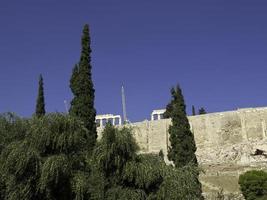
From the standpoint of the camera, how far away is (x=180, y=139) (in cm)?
2125

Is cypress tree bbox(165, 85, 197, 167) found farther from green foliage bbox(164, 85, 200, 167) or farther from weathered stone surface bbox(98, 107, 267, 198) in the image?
weathered stone surface bbox(98, 107, 267, 198)

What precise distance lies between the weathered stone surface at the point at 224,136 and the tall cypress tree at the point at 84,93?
2781cm

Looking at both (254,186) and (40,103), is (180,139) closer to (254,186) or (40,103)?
(40,103)

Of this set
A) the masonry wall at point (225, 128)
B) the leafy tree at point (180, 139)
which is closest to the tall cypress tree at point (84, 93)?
the leafy tree at point (180, 139)

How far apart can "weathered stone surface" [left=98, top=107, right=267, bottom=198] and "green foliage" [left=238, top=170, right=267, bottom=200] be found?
46.5 ft

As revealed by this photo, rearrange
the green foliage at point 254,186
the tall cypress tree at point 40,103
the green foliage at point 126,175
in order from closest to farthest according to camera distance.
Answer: the green foliage at point 126,175 → the tall cypress tree at point 40,103 → the green foliage at point 254,186

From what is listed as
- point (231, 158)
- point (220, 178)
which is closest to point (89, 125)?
point (220, 178)

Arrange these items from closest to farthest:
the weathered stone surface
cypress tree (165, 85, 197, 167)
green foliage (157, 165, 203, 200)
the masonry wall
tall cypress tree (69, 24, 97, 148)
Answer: green foliage (157, 165, 203, 200), tall cypress tree (69, 24, 97, 148), cypress tree (165, 85, 197, 167), the weathered stone surface, the masonry wall

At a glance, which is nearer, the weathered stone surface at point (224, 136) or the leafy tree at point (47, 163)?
the leafy tree at point (47, 163)

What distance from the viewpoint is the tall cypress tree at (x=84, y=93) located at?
18016 mm

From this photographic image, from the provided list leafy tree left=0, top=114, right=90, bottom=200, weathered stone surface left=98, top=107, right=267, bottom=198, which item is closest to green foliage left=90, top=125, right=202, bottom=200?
leafy tree left=0, top=114, right=90, bottom=200

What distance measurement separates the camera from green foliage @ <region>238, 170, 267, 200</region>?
2922 centimetres

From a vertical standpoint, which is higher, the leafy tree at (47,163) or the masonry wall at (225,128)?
the masonry wall at (225,128)

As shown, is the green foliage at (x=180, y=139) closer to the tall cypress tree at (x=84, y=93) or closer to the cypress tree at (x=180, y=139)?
the cypress tree at (x=180, y=139)
